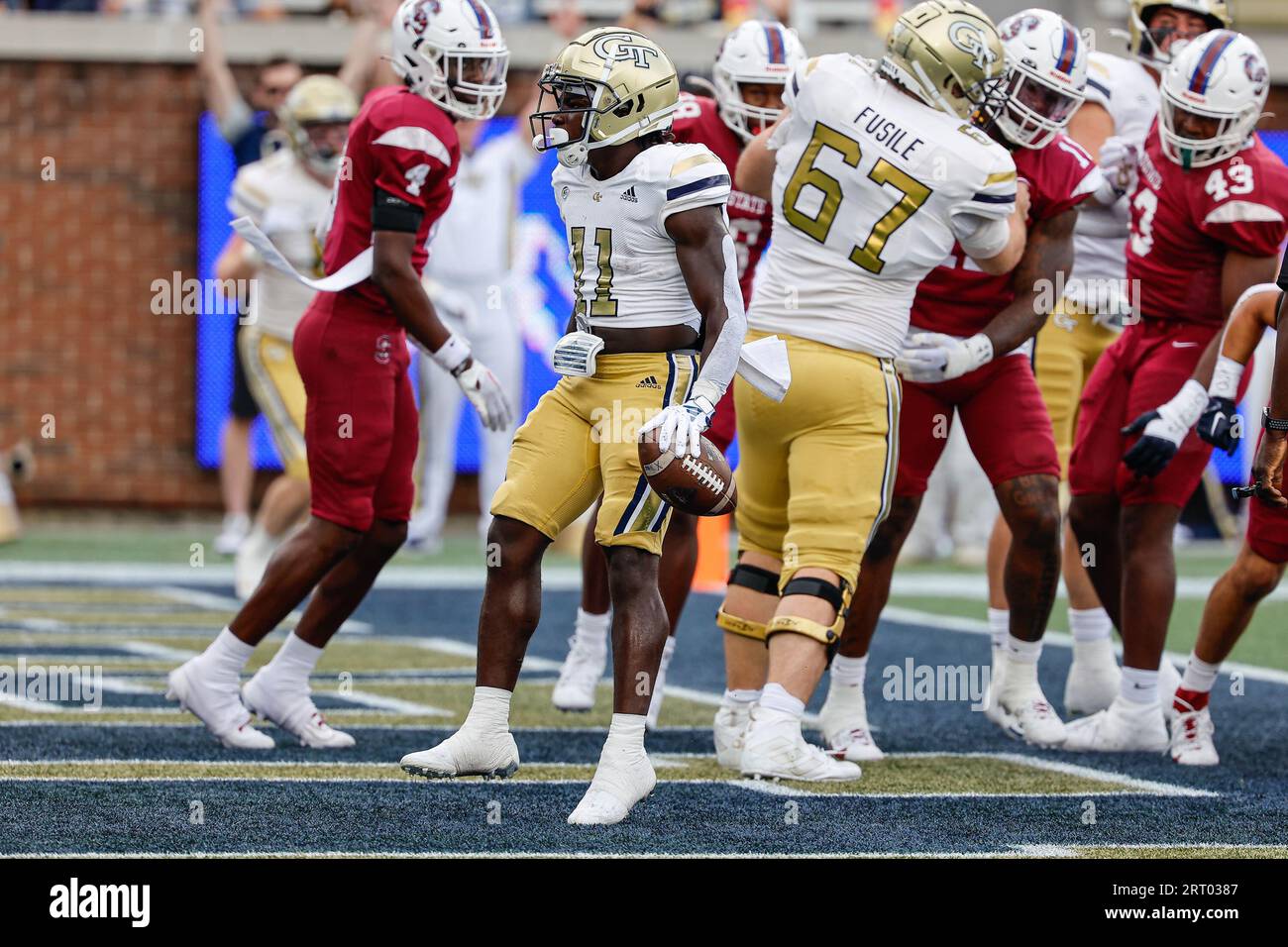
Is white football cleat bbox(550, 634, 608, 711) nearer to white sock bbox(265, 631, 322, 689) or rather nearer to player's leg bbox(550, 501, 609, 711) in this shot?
player's leg bbox(550, 501, 609, 711)

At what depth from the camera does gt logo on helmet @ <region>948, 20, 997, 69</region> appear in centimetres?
541

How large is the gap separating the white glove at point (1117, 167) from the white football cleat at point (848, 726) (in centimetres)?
195

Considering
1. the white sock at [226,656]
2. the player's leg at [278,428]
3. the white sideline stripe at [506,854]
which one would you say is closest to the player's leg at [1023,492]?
the white sideline stripe at [506,854]

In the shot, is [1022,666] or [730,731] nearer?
[730,731]

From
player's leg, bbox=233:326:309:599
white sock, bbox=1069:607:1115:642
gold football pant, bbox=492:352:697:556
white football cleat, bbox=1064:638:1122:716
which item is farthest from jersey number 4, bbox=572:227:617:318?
player's leg, bbox=233:326:309:599

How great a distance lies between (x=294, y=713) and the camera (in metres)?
6.05

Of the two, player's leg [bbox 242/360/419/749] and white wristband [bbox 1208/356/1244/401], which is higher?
white wristband [bbox 1208/356/1244/401]

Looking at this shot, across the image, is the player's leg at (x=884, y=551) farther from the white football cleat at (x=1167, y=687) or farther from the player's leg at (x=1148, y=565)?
the white football cleat at (x=1167, y=687)

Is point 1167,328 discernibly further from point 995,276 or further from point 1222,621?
point 1222,621

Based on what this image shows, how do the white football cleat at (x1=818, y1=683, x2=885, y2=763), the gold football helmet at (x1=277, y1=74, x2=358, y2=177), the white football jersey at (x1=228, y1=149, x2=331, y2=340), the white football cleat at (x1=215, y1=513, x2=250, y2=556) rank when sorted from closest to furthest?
the white football cleat at (x1=818, y1=683, x2=885, y2=763) → the gold football helmet at (x1=277, y1=74, x2=358, y2=177) → the white football jersey at (x1=228, y1=149, x2=331, y2=340) → the white football cleat at (x1=215, y1=513, x2=250, y2=556)

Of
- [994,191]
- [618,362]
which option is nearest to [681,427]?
[618,362]

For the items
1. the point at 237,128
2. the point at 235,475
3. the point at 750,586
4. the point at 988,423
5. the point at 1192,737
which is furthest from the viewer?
the point at 237,128

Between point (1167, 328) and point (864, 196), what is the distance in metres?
1.33
